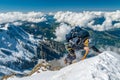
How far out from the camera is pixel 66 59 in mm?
36344

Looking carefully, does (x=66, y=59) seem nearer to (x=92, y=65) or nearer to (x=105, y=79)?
(x=92, y=65)

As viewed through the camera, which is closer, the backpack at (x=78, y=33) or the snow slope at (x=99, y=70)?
the snow slope at (x=99, y=70)

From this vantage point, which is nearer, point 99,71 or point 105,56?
point 99,71

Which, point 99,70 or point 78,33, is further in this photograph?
point 78,33

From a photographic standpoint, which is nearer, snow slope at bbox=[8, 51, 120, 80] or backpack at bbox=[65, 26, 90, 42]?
snow slope at bbox=[8, 51, 120, 80]

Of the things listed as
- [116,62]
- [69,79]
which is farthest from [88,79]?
A: [116,62]

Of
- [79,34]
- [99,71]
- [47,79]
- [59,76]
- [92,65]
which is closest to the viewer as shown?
[99,71]

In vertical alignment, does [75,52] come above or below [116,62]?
below

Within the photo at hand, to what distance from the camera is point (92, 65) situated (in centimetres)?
2378

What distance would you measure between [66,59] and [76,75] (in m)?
13.2

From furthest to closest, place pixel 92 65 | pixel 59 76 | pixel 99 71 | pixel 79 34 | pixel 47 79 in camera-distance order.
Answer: pixel 79 34 → pixel 47 79 → pixel 59 76 → pixel 92 65 → pixel 99 71

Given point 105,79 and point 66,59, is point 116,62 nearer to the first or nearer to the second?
point 105,79

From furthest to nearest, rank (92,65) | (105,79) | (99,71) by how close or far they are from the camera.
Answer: (92,65) → (99,71) → (105,79)

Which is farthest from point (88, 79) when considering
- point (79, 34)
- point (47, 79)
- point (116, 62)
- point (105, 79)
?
point (79, 34)
